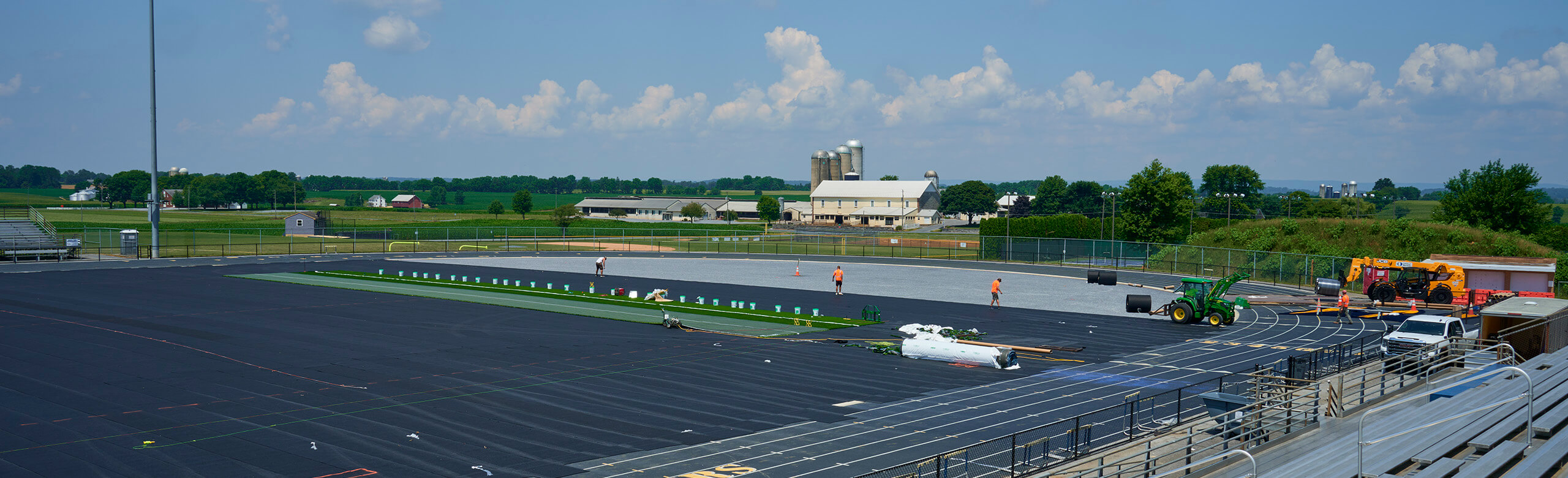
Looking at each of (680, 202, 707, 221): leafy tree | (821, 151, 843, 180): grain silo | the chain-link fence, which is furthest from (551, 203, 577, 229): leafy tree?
(821, 151, 843, 180): grain silo

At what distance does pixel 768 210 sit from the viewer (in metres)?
175

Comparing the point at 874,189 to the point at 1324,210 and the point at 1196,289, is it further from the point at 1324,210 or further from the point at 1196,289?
the point at 1196,289

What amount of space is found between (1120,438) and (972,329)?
16812 millimetres

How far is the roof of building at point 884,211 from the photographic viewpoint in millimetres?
157625

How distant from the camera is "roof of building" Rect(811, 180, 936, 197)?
536 ft

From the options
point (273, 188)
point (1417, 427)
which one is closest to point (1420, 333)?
point (1417, 427)

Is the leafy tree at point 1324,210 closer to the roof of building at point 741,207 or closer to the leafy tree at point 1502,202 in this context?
the leafy tree at point 1502,202

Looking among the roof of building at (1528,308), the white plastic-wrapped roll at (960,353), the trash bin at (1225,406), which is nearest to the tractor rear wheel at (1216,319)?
the roof of building at (1528,308)

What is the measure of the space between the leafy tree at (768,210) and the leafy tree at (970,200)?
31892mm

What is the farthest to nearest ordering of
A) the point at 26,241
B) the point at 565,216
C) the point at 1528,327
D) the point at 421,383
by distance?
the point at 565,216 < the point at 26,241 < the point at 421,383 < the point at 1528,327

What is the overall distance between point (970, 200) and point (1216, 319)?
141677mm

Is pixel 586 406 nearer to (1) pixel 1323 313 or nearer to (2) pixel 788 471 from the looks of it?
(2) pixel 788 471

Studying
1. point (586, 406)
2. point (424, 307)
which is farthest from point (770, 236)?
point (586, 406)

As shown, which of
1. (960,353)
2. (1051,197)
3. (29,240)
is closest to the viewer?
(960,353)
